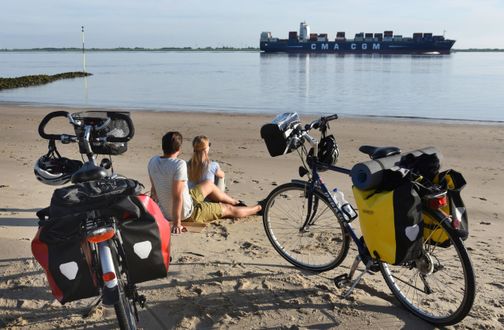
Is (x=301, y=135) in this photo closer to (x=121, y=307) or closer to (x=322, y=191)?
(x=322, y=191)

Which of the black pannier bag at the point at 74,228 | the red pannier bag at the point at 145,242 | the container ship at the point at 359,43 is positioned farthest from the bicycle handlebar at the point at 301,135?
the container ship at the point at 359,43

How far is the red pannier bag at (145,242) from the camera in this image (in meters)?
2.51

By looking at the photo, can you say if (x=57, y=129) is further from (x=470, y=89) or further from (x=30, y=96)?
(x=470, y=89)

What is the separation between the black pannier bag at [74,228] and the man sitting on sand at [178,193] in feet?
7.27

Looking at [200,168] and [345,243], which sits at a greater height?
[200,168]

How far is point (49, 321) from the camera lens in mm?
3148

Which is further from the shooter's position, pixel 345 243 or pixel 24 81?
pixel 24 81

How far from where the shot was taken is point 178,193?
4738 mm

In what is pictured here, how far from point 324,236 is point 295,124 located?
136cm

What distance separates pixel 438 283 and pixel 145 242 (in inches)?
85.5

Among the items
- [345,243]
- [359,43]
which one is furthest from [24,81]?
[359,43]

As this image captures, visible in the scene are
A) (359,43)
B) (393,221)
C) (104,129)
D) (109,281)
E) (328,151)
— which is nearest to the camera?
(109,281)

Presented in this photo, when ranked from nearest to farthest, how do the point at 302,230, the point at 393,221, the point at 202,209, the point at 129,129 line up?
1. the point at 393,221
2. the point at 129,129
3. the point at 302,230
4. the point at 202,209

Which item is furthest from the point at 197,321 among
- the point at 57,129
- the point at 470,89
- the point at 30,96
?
the point at 470,89
